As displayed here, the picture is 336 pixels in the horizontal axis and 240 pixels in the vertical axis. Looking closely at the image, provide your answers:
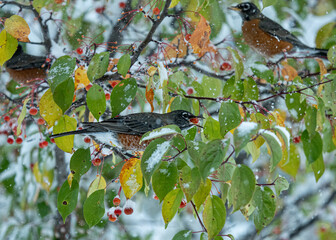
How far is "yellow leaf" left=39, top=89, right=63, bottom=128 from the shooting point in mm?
971

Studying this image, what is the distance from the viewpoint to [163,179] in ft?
2.44

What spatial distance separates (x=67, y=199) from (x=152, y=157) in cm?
38

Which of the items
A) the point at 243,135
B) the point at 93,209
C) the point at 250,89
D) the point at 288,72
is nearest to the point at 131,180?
the point at 93,209

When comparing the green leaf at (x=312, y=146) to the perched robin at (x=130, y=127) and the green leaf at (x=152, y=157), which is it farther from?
the green leaf at (x=152, y=157)

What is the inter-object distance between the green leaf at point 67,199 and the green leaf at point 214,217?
370 mm

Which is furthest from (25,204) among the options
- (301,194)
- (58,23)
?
(301,194)

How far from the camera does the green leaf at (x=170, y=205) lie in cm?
76

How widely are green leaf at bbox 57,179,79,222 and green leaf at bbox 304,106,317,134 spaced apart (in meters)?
0.64

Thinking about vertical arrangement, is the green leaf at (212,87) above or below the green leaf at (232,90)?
below

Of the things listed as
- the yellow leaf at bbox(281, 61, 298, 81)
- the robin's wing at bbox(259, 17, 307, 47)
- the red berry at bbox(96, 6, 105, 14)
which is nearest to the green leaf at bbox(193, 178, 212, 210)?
the yellow leaf at bbox(281, 61, 298, 81)

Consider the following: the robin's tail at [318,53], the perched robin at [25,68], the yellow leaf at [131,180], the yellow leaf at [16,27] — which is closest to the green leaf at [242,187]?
the yellow leaf at [131,180]

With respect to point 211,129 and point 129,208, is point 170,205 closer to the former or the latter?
point 211,129

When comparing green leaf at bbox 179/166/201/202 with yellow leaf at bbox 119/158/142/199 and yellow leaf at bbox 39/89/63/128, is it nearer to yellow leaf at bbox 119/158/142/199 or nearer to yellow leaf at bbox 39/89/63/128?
yellow leaf at bbox 119/158/142/199

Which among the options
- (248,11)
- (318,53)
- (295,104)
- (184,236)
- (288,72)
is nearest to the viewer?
(184,236)
